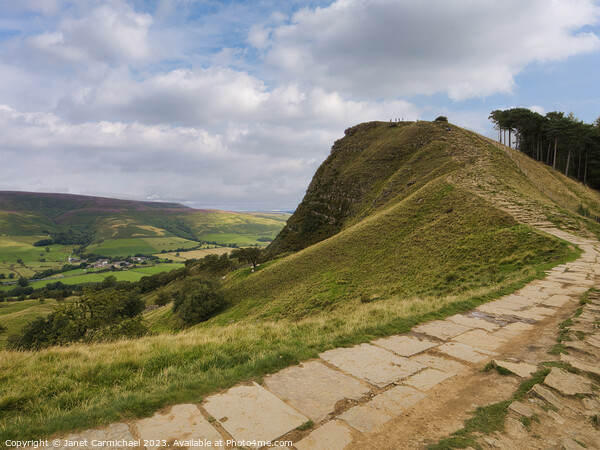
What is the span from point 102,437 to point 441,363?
6535 millimetres

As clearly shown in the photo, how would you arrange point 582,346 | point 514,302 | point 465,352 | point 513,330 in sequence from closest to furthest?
point 582,346 → point 465,352 → point 513,330 → point 514,302

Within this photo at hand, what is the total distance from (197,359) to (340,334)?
12.9 ft

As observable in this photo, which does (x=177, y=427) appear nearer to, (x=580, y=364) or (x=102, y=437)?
(x=102, y=437)

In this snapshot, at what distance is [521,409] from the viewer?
409 centimetres

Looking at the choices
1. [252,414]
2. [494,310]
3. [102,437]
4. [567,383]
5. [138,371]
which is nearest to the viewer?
[102,437]

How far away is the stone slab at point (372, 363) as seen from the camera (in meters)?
5.48

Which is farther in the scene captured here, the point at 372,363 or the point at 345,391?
the point at 372,363

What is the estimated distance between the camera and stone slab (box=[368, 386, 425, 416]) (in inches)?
176

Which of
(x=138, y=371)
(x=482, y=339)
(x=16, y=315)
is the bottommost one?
(x=16, y=315)

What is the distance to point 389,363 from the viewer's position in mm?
6062

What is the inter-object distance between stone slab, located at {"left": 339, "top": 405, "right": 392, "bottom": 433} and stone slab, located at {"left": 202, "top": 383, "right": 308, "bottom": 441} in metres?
0.71

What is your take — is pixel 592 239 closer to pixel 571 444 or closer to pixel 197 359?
pixel 571 444

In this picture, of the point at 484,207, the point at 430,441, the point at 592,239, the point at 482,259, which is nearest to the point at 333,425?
the point at 430,441

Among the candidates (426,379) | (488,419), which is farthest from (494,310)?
(488,419)
